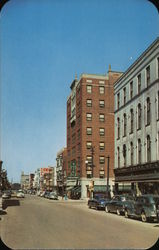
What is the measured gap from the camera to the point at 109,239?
11.9 m

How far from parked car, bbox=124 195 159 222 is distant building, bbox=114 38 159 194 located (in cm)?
796

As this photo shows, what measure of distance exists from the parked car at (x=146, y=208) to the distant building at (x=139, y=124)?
313 inches

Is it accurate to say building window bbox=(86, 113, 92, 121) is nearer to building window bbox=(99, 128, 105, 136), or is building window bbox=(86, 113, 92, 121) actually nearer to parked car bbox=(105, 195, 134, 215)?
building window bbox=(99, 128, 105, 136)

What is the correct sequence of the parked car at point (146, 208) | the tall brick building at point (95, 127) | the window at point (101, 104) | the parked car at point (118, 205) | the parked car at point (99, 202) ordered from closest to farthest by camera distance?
the parked car at point (146, 208), the parked car at point (118, 205), the parked car at point (99, 202), the tall brick building at point (95, 127), the window at point (101, 104)

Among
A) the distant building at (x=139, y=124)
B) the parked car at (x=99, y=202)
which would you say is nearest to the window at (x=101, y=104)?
the distant building at (x=139, y=124)

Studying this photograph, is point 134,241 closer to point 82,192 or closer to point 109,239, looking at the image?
point 109,239

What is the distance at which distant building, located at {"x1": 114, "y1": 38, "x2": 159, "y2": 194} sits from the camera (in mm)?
29688

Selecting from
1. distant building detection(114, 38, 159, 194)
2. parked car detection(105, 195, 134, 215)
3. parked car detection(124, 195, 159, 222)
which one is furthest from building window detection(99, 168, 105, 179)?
parked car detection(124, 195, 159, 222)

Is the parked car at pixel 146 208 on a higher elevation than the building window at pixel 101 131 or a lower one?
lower

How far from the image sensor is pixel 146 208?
20203mm

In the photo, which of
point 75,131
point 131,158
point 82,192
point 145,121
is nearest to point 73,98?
point 75,131

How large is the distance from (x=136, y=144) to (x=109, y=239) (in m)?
24.2

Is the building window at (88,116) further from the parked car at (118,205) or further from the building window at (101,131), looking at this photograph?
the parked car at (118,205)

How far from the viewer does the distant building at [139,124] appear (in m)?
29.7
